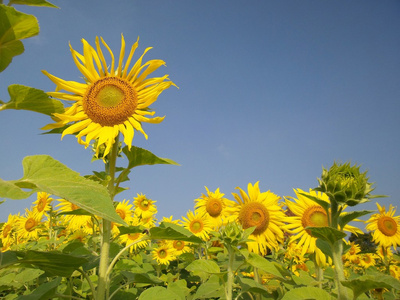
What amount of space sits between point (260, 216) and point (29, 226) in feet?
17.7

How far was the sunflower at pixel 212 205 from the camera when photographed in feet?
23.2

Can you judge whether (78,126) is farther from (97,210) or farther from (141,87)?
(97,210)

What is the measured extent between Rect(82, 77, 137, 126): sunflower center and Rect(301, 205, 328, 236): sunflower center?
2.56 m

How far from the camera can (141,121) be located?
8.92 ft

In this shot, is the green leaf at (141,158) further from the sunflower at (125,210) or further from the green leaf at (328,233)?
the sunflower at (125,210)

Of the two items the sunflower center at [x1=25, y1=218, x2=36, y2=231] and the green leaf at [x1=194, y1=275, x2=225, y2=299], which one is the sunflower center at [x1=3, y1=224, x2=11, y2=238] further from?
the green leaf at [x1=194, y1=275, x2=225, y2=299]

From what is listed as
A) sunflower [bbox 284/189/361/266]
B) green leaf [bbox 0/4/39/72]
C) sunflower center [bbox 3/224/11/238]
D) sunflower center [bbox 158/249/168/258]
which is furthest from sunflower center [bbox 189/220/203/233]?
green leaf [bbox 0/4/39/72]

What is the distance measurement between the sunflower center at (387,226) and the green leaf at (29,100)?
6.42 m

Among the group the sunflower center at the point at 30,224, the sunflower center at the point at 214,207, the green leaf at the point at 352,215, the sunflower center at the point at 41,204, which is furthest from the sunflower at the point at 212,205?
the green leaf at the point at 352,215

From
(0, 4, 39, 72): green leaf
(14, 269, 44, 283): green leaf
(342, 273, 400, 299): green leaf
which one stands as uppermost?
(0, 4, 39, 72): green leaf

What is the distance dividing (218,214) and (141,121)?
4.80 meters

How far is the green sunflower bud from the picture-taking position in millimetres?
2180

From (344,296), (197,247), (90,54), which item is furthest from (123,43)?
(197,247)

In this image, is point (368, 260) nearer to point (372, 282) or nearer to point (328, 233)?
point (372, 282)
